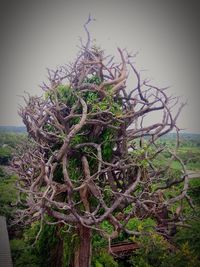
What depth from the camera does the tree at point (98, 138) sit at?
209cm

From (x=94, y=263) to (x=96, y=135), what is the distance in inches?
36.3

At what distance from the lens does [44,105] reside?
227 centimetres

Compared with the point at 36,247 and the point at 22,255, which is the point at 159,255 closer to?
the point at 36,247

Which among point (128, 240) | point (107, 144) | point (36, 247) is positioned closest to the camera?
point (107, 144)

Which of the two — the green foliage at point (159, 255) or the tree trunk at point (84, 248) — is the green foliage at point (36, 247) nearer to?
the tree trunk at point (84, 248)

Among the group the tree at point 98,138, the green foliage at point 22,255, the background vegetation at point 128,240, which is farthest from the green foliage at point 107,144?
the green foliage at point 22,255

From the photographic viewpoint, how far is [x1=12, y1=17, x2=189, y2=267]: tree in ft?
6.87

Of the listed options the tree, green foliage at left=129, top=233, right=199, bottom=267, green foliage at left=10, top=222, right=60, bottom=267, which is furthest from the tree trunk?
green foliage at left=129, top=233, right=199, bottom=267

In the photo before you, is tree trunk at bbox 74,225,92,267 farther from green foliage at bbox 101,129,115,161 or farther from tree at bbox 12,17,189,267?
green foliage at bbox 101,129,115,161

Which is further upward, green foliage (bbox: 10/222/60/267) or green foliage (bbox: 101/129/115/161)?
green foliage (bbox: 101/129/115/161)

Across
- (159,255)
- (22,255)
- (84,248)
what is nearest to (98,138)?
(84,248)

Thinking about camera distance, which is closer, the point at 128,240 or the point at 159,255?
the point at 159,255

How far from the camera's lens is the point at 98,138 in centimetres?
221

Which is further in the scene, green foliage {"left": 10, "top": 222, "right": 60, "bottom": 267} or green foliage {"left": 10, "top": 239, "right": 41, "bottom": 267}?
green foliage {"left": 10, "top": 239, "right": 41, "bottom": 267}
